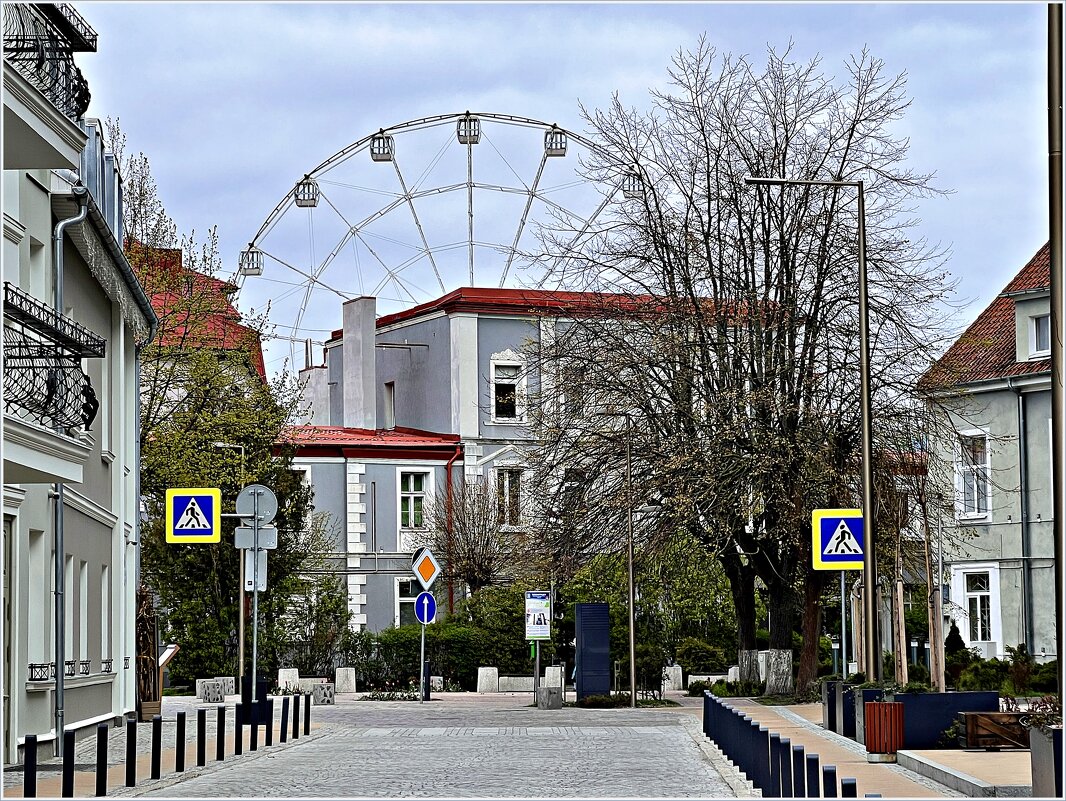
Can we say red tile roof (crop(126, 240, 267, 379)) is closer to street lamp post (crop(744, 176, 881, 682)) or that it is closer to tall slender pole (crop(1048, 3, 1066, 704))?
street lamp post (crop(744, 176, 881, 682))

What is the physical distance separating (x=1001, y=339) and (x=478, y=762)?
104 feet

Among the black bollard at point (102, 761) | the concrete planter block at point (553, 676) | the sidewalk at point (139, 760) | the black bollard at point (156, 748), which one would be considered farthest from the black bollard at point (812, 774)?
the concrete planter block at point (553, 676)

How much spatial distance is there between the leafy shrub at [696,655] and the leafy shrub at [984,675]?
16236 mm

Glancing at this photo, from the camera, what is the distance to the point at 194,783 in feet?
54.3

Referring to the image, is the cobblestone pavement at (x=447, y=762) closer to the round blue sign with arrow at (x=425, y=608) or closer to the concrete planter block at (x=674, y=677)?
the round blue sign with arrow at (x=425, y=608)

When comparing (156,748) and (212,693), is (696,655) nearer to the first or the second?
(212,693)

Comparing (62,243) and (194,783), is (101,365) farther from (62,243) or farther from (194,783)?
(194,783)

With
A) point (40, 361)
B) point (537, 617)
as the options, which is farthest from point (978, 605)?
point (40, 361)

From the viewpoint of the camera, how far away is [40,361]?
1767 cm

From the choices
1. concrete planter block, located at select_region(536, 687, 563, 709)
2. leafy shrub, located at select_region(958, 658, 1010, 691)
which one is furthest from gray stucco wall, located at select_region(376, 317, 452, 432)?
leafy shrub, located at select_region(958, 658, 1010, 691)

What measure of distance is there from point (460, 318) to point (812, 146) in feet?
92.8

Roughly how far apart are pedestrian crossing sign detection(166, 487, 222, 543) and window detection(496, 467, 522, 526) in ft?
97.8

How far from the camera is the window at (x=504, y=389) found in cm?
A: 6166

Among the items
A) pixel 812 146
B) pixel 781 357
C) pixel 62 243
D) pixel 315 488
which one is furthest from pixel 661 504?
pixel 315 488
